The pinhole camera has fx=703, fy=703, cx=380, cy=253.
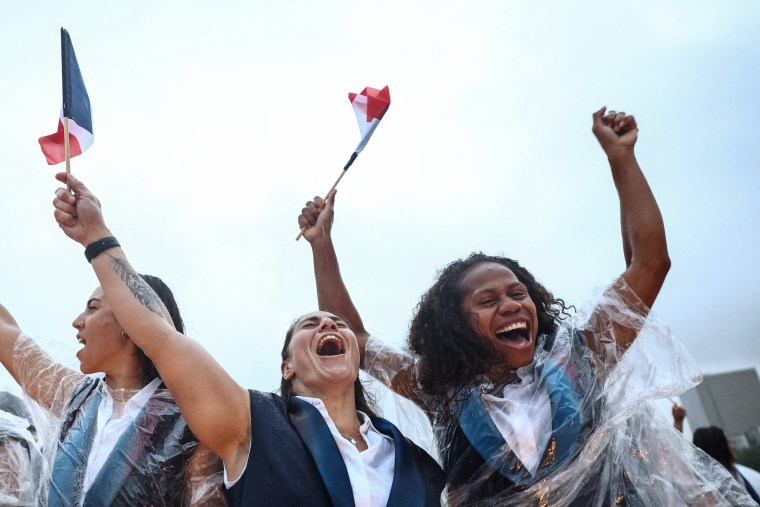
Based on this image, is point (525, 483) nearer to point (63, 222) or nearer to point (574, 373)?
point (574, 373)

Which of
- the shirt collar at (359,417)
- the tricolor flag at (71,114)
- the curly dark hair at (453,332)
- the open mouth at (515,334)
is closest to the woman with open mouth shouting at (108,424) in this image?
the shirt collar at (359,417)

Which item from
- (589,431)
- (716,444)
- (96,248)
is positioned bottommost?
(716,444)

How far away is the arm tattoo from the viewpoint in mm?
2430

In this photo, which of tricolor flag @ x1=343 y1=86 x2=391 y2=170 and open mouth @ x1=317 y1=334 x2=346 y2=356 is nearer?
open mouth @ x1=317 y1=334 x2=346 y2=356

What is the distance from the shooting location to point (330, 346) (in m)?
3.10

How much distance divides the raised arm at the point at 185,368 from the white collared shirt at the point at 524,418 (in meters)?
0.99

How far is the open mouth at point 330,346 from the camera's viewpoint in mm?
3028

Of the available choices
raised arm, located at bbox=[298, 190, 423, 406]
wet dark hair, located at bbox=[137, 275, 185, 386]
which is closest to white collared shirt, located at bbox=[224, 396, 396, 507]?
raised arm, located at bbox=[298, 190, 423, 406]

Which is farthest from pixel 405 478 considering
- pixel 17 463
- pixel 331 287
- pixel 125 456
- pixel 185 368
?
pixel 17 463

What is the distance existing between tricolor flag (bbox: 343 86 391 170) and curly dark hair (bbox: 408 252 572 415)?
100 centimetres

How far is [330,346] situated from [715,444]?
3244mm

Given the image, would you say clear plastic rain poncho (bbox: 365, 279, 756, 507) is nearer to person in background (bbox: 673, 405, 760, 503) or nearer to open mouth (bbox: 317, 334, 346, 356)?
open mouth (bbox: 317, 334, 346, 356)

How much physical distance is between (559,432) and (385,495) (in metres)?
0.70

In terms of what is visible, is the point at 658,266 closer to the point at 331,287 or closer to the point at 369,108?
the point at 331,287
